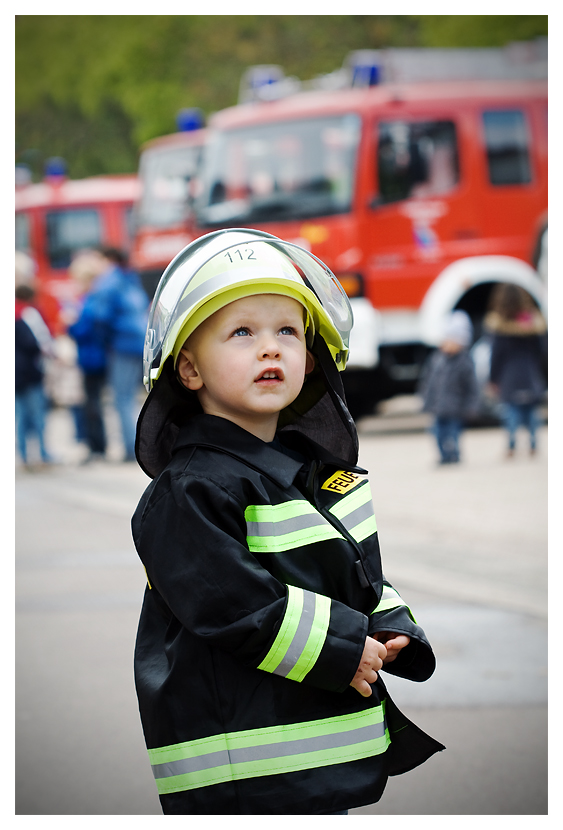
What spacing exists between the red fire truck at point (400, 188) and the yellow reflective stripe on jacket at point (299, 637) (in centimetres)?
893

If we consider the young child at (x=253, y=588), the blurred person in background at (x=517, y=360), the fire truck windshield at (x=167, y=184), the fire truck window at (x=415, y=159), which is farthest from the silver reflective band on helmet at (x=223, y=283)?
the fire truck windshield at (x=167, y=184)

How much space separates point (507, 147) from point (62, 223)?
919 cm

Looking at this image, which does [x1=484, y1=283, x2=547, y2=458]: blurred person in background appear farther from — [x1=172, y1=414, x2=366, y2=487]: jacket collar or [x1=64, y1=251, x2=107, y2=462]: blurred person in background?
[x1=172, y1=414, x2=366, y2=487]: jacket collar

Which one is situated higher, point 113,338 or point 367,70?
point 367,70

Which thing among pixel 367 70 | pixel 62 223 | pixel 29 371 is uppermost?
pixel 367 70

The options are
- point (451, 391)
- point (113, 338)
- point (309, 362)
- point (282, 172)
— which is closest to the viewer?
point (309, 362)

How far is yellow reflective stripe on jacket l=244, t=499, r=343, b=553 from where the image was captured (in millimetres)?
1725

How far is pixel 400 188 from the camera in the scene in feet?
36.1

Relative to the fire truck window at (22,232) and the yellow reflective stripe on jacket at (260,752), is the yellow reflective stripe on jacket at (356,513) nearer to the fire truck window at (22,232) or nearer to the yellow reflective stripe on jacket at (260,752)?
the yellow reflective stripe on jacket at (260,752)

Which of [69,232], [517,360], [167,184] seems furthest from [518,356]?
[69,232]

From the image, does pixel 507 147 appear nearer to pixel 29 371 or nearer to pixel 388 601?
pixel 29 371

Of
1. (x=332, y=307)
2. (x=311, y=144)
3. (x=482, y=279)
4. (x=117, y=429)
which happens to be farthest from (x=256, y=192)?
(x=332, y=307)

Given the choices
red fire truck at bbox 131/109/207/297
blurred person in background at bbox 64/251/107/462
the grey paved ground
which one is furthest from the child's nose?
red fire truck at bbox 131/109/207/297
